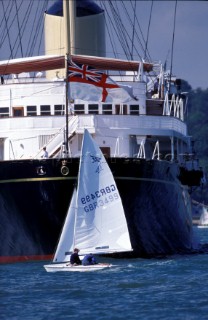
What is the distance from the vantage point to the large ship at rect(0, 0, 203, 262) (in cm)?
5091

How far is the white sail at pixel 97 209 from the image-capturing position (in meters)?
47.3

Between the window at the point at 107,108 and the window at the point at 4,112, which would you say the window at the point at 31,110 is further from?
the window at the point at 107,108

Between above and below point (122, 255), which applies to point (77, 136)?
above

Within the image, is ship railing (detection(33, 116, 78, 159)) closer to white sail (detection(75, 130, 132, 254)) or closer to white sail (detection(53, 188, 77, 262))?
white sail (detection(75, 130, 132, 254))

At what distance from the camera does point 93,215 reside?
1882 inches

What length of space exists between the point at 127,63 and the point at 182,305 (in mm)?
25903

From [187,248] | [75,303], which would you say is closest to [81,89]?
[187,248]

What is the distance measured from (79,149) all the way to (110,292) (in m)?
16.3

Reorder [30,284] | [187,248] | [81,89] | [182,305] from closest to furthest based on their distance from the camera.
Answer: [182,305], [30,284], [81,89], [187,248]

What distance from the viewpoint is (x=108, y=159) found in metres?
51.1

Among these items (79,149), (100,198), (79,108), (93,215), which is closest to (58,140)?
(79,149)

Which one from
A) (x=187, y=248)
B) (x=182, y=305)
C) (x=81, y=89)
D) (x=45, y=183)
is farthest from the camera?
(x=187, y=248)

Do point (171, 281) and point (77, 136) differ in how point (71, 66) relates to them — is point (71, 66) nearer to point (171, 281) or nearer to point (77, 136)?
point (77, 136)

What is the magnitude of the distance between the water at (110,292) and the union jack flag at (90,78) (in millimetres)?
8621
